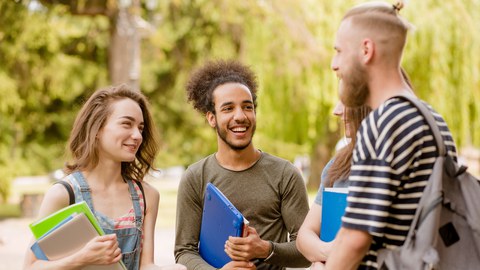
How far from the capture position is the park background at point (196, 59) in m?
16.2

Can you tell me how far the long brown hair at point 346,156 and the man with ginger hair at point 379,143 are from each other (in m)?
0.45

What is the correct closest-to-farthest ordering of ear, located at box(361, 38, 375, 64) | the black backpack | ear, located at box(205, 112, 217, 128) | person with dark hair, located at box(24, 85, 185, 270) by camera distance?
the black backpack → ear, located at box(361, 38, 375, 64) → person with dark hair, located at box(24, 85, 185, 270) → ear, located at box(205, 112, 217, 128)

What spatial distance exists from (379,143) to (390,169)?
7 cm

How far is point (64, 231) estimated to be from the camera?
2.59m

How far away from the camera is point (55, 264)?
8.71 ft

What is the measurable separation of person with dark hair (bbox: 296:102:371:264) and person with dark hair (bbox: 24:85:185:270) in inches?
19.2

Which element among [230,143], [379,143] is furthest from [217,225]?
[379,143]

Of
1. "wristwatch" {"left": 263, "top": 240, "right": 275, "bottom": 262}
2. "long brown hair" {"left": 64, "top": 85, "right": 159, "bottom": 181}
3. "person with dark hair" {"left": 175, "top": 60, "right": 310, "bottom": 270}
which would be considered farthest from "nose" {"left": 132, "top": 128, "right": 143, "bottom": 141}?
"wristwatch" {"left": 263, "top": 240, "right": 275, "bottom": 262}

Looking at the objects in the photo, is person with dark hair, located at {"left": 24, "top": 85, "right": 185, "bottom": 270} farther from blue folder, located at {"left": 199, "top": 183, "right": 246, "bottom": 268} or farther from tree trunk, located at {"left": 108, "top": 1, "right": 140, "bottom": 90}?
tree trunk, located at {"left": 108, "top": 1, "right": 140, "bottom": 90}

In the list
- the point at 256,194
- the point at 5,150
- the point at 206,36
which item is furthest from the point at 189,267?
the point at 5,150

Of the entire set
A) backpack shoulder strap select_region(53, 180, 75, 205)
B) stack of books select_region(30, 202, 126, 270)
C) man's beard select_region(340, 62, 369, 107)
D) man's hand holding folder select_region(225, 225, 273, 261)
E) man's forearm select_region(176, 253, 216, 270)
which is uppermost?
man's beard select_region(340, 62, 369, 107)

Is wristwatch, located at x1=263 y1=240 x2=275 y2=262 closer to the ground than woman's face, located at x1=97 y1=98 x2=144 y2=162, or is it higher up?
closer to the ground

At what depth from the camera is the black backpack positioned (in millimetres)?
2020

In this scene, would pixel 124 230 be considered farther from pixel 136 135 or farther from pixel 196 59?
pixel 196 59
